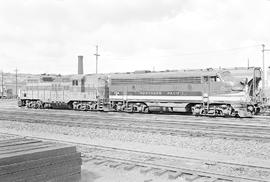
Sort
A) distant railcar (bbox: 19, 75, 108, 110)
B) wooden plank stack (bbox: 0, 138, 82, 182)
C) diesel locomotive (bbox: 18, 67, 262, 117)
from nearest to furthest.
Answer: wooden plank stack (bbox: 0, 138, 82, 182), diesel locomotive (bbox: 18, 67, 262, 117), distant railcar (bbox: 19, 75, 108, 110)

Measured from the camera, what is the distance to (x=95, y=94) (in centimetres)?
2741

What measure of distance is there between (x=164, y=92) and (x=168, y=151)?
1395 centimetres

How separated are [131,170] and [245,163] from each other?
9.56ft

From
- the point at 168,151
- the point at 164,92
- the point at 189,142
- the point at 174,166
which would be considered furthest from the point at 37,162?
the point at 164,92

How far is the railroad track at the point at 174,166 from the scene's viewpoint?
6566mm

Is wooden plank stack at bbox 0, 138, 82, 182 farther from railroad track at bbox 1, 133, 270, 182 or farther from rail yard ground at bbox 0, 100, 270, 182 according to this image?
railroad track at bbox 1, 133, 270, 182

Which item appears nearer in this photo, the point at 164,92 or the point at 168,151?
the point at 168,151

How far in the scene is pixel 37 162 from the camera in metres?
5.07

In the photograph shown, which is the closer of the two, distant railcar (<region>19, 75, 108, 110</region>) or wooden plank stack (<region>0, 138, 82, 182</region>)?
wooden plank stack (<region>0, 138, 82, 182</region>)

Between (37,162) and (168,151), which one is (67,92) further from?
(37,162)

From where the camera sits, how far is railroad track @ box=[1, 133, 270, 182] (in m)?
6.57

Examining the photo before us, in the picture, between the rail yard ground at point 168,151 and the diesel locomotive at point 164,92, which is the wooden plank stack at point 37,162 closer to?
the rail yard ground at point 168,151

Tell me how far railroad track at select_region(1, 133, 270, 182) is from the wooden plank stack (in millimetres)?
2085

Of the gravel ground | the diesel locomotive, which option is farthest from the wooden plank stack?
the diesel locomotive
